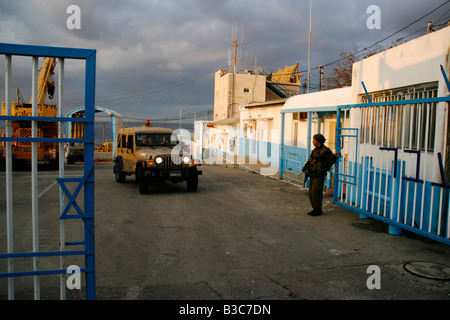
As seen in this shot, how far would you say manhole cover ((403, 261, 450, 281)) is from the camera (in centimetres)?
478

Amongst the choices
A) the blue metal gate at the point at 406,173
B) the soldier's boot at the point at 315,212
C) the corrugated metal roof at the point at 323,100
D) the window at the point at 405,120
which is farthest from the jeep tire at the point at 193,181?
the window at the point at 405,120

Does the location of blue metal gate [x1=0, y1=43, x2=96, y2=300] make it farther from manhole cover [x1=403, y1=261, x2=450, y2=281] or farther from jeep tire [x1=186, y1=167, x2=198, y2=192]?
jeep tire [x1=186, y1=167, x2=198, y2=192]

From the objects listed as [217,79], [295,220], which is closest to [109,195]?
[295,220]

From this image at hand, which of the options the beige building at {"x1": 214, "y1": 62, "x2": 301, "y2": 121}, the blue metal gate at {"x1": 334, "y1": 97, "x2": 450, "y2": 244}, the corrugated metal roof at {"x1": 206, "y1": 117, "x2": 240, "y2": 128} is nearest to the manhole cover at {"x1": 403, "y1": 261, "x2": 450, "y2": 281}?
the blue metal gate at {"x1": 334, "y1": 97, "x2": 450, "y2": 244}

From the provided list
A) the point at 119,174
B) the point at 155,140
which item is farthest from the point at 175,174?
the point at 119,174

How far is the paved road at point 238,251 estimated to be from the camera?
14.3ft

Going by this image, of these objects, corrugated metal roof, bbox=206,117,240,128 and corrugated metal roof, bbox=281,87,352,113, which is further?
corrugated metal roof, bbox=206,117,240,128

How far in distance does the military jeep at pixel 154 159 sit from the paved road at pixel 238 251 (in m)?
0.95

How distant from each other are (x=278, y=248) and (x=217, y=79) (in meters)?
47.4

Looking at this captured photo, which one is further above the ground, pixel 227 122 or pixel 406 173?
pixel 227 122

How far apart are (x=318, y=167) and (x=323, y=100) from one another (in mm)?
4560

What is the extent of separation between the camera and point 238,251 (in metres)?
5.86

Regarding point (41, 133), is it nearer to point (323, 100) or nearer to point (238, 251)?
point (323, 100)

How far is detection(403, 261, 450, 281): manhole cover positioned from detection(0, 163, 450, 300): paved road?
0.09 m
